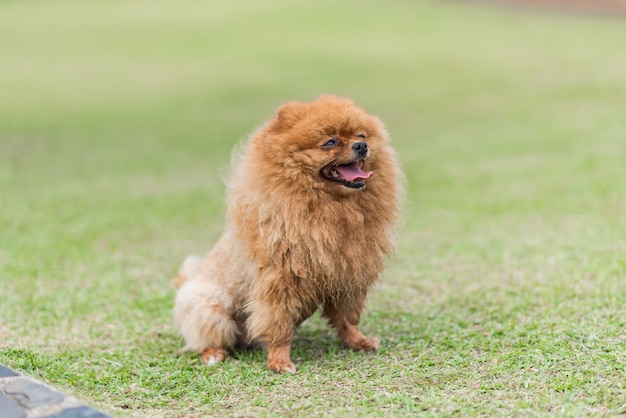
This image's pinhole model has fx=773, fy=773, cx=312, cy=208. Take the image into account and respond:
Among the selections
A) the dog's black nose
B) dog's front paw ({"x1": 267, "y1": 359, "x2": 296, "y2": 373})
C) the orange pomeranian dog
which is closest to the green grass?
dog's front paw ({"x1": 267, "y1": 359, "x2": 296, "y2": 373})

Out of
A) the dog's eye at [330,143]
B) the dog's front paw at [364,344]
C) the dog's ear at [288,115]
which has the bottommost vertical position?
the dog's front paw at [364,344]

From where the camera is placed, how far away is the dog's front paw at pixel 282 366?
4195 millimetres

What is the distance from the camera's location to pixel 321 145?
408cm

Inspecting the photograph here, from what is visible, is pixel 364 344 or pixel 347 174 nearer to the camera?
pixel 347 174

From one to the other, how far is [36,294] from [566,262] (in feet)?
13.2

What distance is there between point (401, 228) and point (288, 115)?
1012mm

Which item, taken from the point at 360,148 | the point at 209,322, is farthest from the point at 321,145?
the point at 209,322

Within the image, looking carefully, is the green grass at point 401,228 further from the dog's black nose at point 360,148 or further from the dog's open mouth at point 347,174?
the dog's black nose at point 360,148

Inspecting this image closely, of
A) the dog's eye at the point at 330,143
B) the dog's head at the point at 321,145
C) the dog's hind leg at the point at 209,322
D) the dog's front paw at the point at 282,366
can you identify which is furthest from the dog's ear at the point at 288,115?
the dog's front paw at the point at 282,366

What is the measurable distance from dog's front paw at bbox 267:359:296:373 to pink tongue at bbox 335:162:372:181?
106 cm

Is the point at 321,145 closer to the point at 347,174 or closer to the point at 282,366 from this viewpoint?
the point at 347,174

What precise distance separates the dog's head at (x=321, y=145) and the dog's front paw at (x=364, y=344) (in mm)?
974

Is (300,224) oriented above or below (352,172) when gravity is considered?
below

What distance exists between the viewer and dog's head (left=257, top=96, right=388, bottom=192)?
406cm
